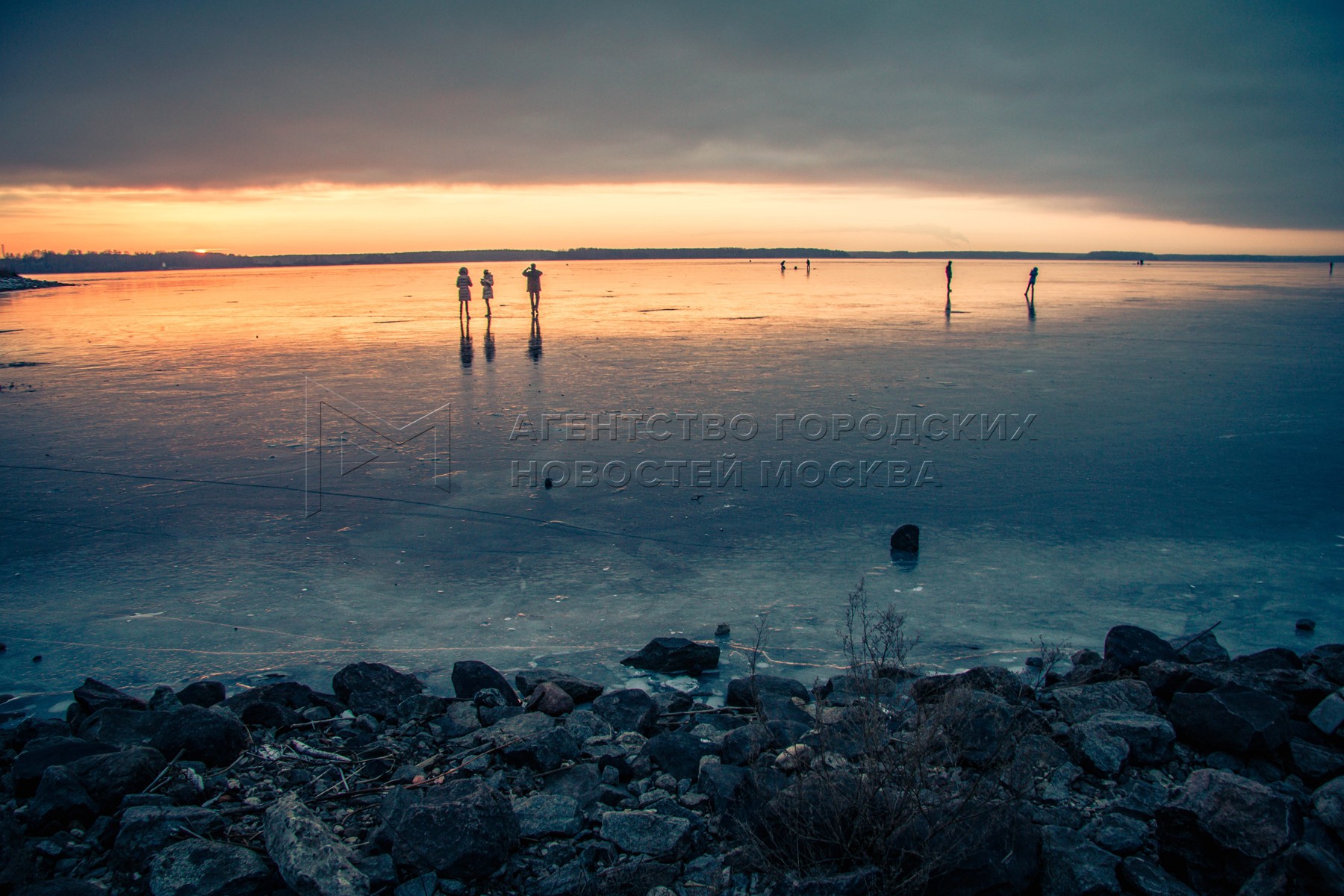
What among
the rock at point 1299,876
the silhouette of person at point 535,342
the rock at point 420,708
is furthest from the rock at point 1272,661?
the silhouette of person at point 535,342

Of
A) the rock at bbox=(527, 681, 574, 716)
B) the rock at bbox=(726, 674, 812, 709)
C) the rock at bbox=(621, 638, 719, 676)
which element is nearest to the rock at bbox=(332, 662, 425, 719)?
the rock at bbox=(527, 681, 574, 716)

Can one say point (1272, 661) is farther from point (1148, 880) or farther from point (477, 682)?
point (477, 682)

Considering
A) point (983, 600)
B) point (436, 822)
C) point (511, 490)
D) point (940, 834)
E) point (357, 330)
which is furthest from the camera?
point (357, 330)

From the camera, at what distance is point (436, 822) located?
3316 millimetres

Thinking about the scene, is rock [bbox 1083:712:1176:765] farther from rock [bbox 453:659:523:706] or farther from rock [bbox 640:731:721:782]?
rock [bbox 453:659:523:706]

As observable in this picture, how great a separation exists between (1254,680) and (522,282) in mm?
55605

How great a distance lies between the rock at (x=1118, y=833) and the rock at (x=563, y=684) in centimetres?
257

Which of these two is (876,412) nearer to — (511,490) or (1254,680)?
(511,490)

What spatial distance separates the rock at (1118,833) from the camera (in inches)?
135

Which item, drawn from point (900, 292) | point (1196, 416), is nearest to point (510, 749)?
point (1196, 416)

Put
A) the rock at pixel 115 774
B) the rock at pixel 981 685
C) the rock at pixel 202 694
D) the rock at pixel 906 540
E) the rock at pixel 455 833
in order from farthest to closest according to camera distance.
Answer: the rock at pixel 906 540 → the rock at pixel 202 694 → the rock at pixel 981 685 → the rock at pixel 115 774 → the rock at pixel 455 833

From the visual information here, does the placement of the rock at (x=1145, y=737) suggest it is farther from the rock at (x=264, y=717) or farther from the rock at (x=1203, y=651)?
the rock at (x=264, y=717)

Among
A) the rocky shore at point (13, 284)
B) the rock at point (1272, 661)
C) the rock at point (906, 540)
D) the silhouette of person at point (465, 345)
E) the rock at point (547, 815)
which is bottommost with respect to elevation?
the rock at point (547, 815)

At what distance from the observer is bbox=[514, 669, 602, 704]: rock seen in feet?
15.9
